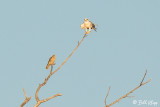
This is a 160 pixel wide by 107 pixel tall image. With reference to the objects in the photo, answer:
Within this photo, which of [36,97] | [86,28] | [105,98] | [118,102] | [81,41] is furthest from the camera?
[86,28]

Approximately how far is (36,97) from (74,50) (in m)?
1.42

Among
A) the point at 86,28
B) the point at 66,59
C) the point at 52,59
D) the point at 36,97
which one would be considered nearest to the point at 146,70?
the point at 66,59

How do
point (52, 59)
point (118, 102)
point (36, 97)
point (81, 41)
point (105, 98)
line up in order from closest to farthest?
point (118, 102)
point (105, 98)
point (36, 97)
point (81, 41)
point (52, 59)

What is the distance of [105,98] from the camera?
26.1 ft

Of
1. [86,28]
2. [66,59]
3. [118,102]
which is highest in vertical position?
[86,28]

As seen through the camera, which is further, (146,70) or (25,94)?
(25,94)

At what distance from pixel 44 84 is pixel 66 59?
30.9 inches

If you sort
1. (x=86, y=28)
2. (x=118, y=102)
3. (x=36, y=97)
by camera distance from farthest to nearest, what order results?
(x=86, y=28), (x=36, y=97), (x=118, y=102)

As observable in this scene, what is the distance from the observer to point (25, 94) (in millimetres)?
8258

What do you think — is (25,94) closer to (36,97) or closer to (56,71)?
(36,97)

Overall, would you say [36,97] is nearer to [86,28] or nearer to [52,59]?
[52,59]

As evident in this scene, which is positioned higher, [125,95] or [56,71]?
[56,71]

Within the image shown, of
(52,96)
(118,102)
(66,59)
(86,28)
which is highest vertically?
(86,28)

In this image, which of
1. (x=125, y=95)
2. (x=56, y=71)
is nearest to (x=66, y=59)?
(x=56, y=71)
